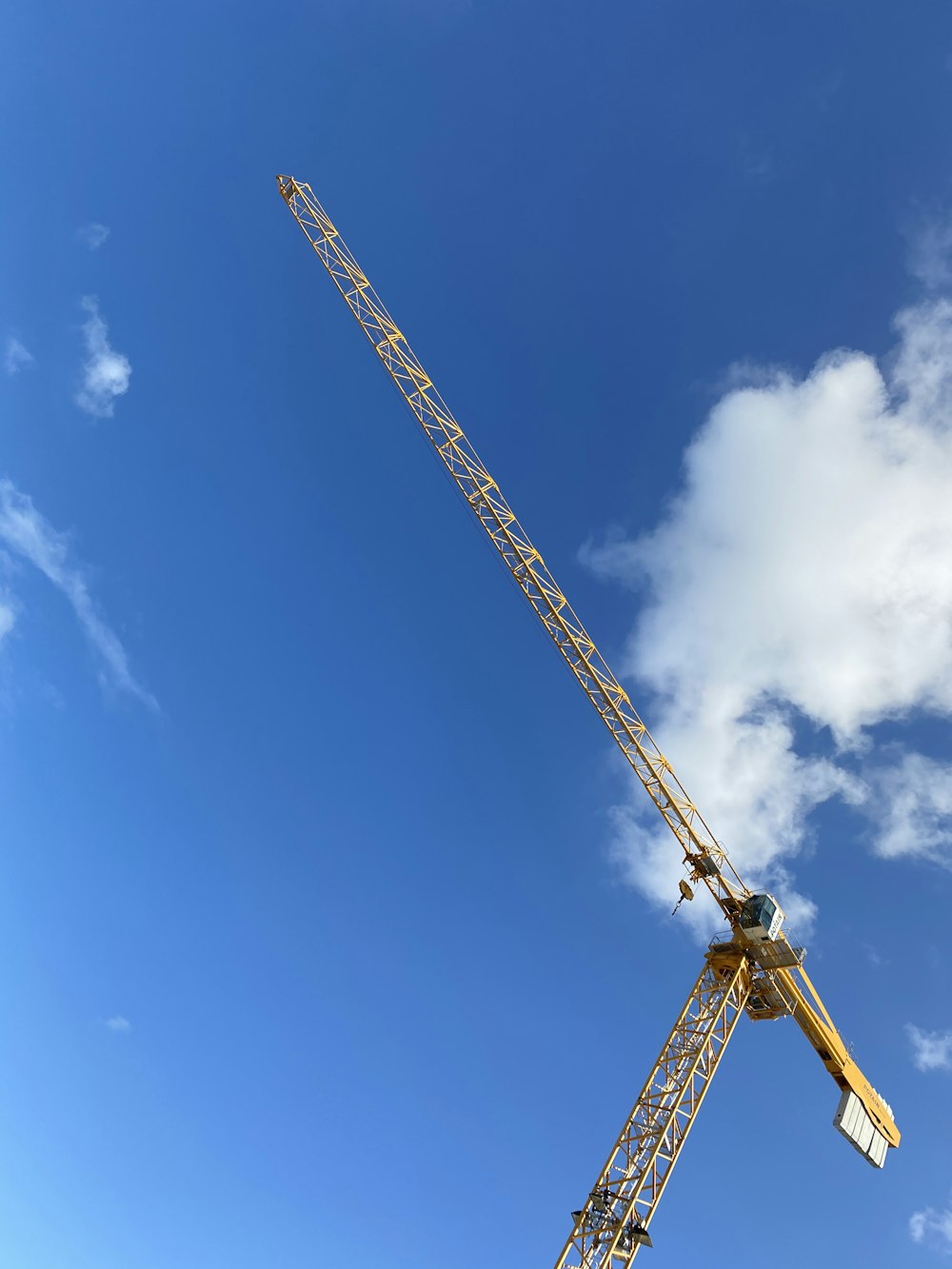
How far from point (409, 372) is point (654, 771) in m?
33.1

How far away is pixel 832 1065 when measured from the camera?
1982 inches

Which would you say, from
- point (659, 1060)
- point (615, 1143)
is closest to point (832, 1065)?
point (659, 1060)

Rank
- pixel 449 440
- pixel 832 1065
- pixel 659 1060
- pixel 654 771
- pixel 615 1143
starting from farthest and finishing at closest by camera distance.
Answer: pixel 449 440
pixel 654 771
pixel 832 1065
pixel 659 1060
pixel 615 1143

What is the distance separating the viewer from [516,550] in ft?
185

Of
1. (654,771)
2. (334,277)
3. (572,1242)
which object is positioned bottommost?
(572,1242)

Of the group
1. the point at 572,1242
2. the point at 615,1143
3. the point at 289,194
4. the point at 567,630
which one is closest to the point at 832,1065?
the point at 615,1143

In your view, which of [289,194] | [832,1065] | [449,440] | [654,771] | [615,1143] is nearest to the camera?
[615,1143]

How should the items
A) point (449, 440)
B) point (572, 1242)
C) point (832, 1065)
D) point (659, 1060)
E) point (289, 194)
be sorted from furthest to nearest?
point (289, 194)
point (449, 440)
point (832, 1065)
point (659, 1060)
point (572, 1242)

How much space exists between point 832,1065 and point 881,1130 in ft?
21.1

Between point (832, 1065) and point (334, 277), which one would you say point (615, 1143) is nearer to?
point (832, 1065)

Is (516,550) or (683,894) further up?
(516,550)

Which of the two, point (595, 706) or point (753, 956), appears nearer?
point (753, 956)

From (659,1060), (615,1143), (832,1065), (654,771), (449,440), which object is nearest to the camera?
(615,1143)

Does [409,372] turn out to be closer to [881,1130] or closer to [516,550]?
[516,550]
